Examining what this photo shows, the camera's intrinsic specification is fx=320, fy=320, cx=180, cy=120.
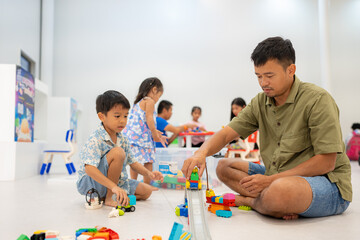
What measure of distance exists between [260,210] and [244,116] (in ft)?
1.57

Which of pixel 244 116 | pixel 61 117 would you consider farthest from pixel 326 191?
pixel 61 117

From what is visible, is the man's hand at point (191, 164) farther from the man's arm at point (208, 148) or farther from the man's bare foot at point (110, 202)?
the man's bare foot at point (110, 202)

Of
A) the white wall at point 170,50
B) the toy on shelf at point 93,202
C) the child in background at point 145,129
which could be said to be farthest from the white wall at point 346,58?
the toy on shelf at point 93,202

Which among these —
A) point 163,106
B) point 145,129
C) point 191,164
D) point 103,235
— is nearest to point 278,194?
point 191,164

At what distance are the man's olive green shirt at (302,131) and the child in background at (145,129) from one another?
108 cm

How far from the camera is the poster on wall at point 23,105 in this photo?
311cm

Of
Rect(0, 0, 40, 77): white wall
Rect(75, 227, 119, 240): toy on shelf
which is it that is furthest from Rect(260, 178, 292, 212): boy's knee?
Rect(0, 0, 40, 77): white wall

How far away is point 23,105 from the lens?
3.26 metres

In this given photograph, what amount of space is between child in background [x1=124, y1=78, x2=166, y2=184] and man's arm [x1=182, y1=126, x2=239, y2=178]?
2.95ft

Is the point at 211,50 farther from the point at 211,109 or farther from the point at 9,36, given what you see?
the point at 9,36

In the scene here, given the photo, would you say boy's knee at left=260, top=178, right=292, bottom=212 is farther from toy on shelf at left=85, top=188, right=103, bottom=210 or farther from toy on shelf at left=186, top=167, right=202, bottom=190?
toy on shelf at left=85, top=188, right=103, bottom=210

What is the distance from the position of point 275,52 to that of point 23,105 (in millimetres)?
2759

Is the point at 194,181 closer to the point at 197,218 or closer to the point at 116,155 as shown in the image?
the point at 197,218

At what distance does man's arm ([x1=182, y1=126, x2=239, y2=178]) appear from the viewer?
1.39 metres
